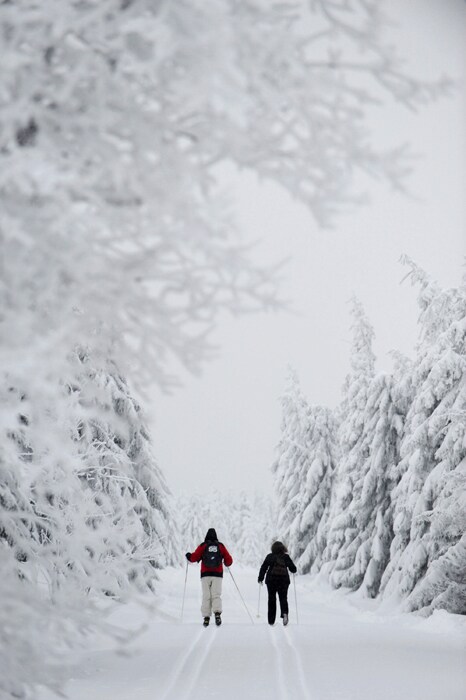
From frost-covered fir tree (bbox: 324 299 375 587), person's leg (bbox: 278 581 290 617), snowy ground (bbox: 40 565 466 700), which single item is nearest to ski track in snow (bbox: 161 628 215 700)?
snowy ground (bbox: 40 565 466 700)

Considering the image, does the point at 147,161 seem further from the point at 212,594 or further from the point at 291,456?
the point at 291,456

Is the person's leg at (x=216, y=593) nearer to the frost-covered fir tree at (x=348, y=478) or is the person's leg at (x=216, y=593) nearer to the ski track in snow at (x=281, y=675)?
the ski track in snow at (x=281, y=675)

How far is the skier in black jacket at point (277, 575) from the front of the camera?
40.9 ft

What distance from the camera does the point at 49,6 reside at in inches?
118

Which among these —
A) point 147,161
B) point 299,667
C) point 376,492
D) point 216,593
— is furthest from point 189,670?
point 376,492

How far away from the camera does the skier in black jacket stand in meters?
12.5

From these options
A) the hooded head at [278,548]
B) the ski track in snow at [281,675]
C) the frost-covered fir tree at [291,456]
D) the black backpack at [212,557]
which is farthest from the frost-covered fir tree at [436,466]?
the frost-covered fir tree at [291,456]

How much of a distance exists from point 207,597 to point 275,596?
54.8 inches

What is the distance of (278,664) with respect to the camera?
802cm

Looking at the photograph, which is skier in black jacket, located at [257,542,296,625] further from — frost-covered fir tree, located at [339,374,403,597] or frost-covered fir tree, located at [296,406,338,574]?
frost-covered fir tree, located at [296,406,338,574]

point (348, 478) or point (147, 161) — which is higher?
point (147, 161)

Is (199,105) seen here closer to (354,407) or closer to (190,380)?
(190,380)

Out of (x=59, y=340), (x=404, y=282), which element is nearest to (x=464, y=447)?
(x=404, y=282)

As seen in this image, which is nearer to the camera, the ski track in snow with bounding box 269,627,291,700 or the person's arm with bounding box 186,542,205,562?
the ski track in snow with bounding box 269,627,291,700
